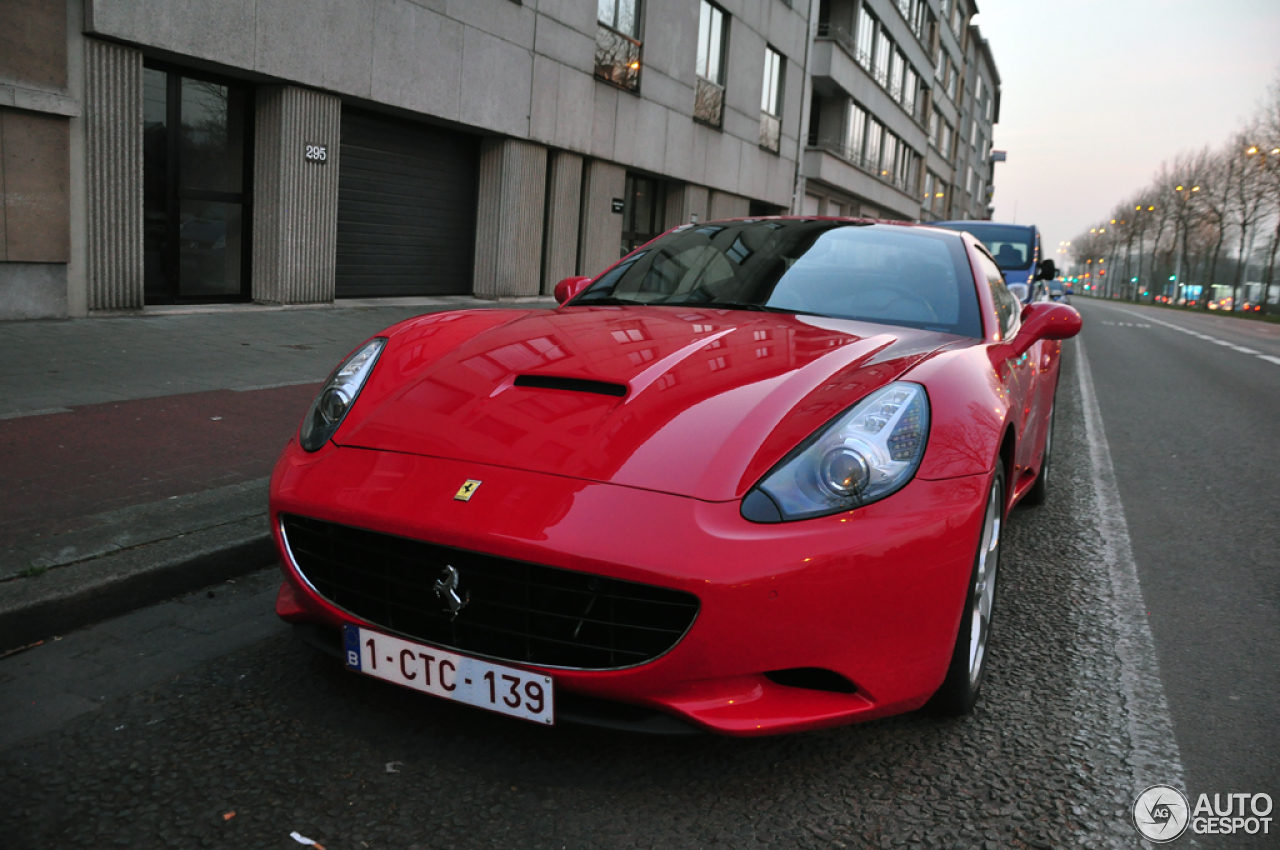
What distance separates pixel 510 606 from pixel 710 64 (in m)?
21.7

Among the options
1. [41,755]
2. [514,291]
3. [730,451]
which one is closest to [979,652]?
[730,451]

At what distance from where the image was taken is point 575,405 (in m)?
2.44

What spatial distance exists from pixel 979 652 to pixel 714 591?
3.58ft

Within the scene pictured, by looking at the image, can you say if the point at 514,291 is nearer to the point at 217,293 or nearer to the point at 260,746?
the point at 217,293

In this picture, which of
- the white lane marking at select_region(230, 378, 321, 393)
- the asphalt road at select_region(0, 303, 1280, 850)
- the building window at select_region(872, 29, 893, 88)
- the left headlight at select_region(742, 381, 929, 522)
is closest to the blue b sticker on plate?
the asphalt road at select_region(0, 303, 1280, 850)

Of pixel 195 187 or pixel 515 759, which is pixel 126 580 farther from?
pixel 195 187

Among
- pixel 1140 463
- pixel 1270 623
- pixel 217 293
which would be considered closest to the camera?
pixel 1270 623

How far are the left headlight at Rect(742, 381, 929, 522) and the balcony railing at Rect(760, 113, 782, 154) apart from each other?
79.4 ft

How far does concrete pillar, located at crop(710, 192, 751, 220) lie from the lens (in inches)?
914

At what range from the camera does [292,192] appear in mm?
11570

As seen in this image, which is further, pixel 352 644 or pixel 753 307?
pixel 753 307

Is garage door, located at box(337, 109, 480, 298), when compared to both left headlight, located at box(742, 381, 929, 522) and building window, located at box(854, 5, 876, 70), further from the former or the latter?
building window, located at box(854, 5, 876, 70)

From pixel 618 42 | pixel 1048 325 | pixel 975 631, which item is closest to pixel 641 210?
pixel 618 42

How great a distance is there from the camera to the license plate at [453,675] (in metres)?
2.08
